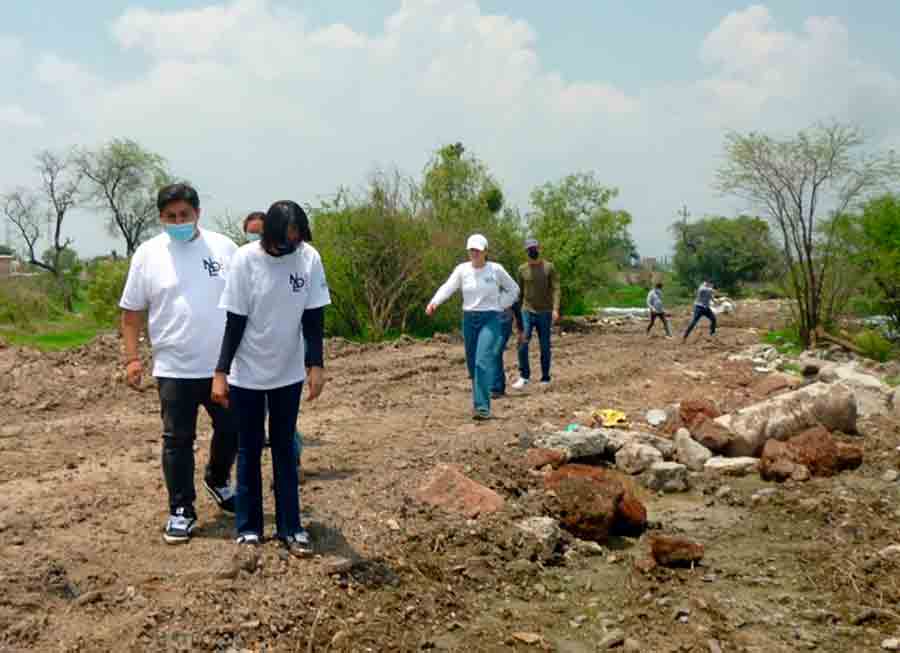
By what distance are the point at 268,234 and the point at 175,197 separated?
69cm

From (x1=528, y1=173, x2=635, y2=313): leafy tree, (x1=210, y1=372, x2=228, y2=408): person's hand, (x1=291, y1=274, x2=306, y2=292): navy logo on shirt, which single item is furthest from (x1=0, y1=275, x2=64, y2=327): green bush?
(x1=291, y1=274, x2=306, y2=292): navy logo on shirt

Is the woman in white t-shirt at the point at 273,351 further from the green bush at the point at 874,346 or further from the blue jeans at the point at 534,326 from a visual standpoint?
the green bush at the point at 874,346

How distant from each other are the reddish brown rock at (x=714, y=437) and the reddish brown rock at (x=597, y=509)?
2.27 meters

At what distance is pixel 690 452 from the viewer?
834 centimetres

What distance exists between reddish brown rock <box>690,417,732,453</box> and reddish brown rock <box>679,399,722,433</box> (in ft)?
0.60

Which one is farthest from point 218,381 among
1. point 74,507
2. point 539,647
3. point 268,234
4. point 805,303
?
Result: point 805,303

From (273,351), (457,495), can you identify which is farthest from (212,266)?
(457,495)

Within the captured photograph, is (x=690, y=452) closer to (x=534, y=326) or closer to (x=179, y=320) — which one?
(x=534, y=326)

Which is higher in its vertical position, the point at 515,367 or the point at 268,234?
the point at 268,234

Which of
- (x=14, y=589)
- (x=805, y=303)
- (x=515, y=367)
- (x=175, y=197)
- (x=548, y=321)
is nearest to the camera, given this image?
(x=14, y=589)

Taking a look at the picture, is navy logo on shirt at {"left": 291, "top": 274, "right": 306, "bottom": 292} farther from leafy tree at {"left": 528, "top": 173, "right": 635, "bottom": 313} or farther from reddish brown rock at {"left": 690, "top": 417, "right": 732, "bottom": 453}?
leafy tree at {"left": 528, "top": 173, "right": 635, "bottom": 313}

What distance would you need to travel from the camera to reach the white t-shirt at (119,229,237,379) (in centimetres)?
477

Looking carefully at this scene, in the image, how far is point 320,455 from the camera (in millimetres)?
7039

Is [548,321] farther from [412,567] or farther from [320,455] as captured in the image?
[412,567]
